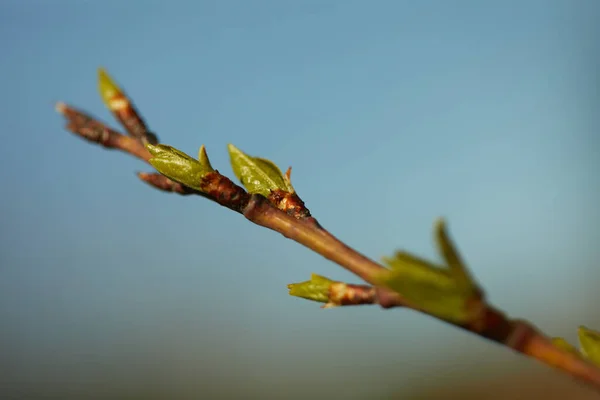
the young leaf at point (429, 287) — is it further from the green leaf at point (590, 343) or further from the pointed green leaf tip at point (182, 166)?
the pointed green leaf tip at point (182, 166)

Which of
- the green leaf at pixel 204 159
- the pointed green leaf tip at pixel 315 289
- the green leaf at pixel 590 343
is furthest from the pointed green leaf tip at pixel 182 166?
the green leaf at pixel 590 343

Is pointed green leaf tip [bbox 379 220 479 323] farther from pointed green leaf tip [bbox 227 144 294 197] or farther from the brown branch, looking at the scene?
pointed green leaf tip [bbox 227 144 294 197]

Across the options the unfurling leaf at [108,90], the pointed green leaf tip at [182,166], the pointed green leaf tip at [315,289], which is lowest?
the pointed green leaf tip at [315,289]

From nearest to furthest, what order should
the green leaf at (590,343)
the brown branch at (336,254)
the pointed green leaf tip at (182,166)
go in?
1. the brown branch at (336,254)
2. the green leaf at (590,343)
3. the pointed green leaf tip at (182,166)

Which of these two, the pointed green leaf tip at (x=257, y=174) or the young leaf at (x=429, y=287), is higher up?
the pointed green leaf tip at (x=257, y=174)

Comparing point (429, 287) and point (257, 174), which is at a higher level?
point (257, 174)

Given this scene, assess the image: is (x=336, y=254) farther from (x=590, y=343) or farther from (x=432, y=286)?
(x=590, y=343)

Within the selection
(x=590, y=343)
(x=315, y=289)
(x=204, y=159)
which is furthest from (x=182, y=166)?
(x=590, y=343)

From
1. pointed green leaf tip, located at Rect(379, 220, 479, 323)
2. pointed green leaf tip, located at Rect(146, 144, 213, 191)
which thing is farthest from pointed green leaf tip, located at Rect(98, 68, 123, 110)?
pointed green leaf tip, located at Rect(379, 220, 479, 323)
